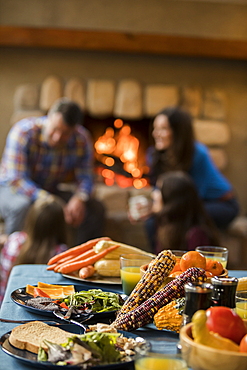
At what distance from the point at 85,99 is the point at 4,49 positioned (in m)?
0.86

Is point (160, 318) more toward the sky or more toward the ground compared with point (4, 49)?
more toward the ground

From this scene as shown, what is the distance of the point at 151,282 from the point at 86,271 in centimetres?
35

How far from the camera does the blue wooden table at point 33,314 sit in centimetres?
65

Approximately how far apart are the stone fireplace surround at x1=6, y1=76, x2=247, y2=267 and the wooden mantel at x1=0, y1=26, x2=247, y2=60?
1.02 feet

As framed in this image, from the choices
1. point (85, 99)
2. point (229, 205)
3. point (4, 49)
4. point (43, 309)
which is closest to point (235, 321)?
point (43, 309)

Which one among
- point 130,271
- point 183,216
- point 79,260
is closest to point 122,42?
point 183,216

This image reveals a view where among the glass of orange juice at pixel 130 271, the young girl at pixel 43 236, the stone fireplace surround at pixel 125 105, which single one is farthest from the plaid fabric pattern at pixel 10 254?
the stone fireplace surround at pixel 125 105

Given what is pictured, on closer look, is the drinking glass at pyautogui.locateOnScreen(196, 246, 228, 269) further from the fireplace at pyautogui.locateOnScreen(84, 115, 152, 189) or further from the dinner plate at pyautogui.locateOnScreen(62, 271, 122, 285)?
the fireplace at pyautogui.locateOnScreen(84, 115, 152, 189)

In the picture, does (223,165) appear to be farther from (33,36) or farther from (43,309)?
(43,309)

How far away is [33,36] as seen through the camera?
3.56 meters

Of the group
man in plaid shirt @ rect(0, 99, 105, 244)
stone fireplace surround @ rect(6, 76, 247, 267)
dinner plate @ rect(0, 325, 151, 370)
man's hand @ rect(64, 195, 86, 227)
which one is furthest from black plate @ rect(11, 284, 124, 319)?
stone fireplace surround @ rect(6, 76, 247, 267)

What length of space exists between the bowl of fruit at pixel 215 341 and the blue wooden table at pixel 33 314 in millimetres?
86

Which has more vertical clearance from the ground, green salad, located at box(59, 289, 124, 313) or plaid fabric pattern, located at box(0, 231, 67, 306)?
green salad, located at box(59, 289, 124, 313)

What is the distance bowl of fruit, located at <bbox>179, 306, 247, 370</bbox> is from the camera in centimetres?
54
